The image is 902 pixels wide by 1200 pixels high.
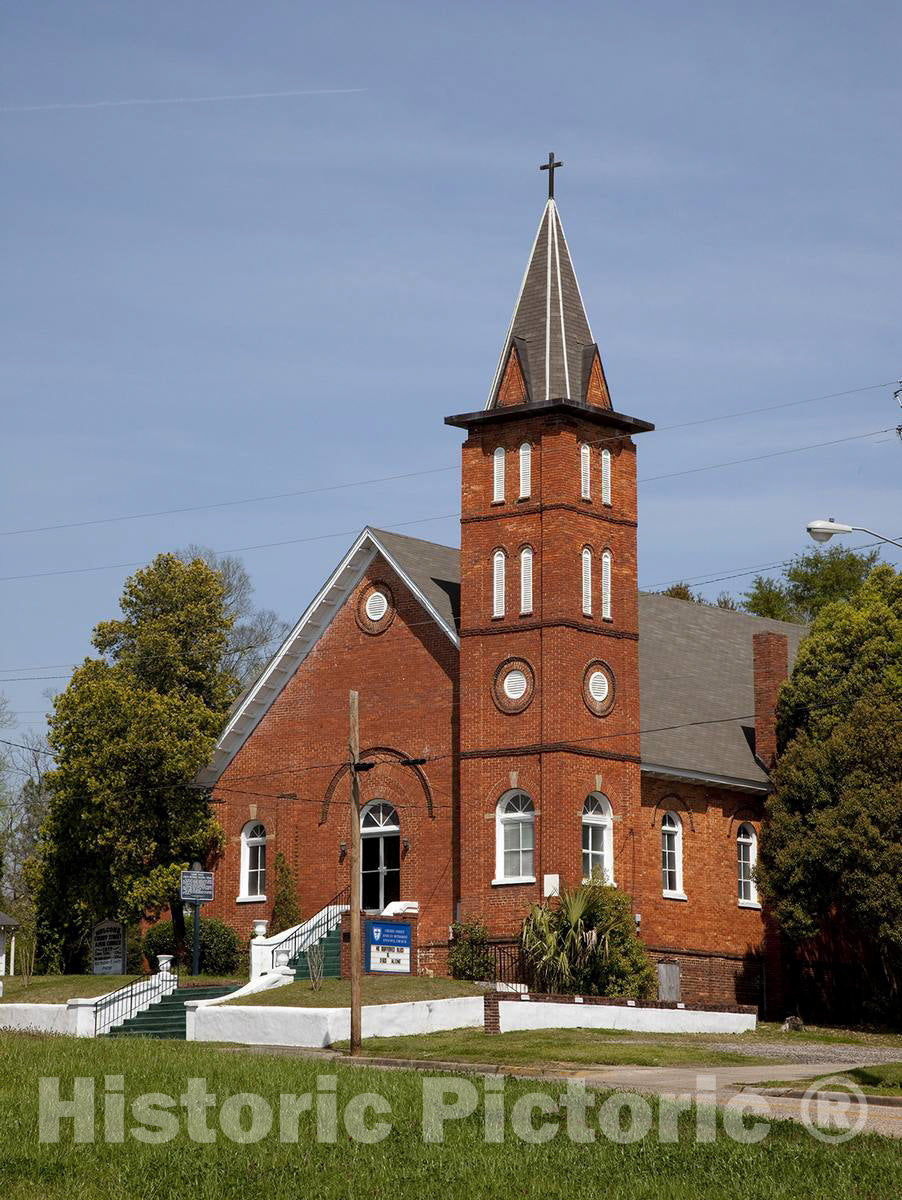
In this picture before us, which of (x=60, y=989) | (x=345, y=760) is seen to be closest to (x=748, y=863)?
(x=345, y=760)

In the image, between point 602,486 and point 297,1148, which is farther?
point 602,486

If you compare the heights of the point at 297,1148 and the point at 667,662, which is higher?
the point at 667,662

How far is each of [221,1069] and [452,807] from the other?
1961 cm

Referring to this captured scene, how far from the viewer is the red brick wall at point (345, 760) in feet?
140

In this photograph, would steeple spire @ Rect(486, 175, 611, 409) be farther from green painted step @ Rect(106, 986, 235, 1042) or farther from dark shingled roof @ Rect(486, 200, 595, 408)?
green painted step @ Rect(106, 986, 235, 1042)

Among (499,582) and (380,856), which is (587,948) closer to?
(380,856)

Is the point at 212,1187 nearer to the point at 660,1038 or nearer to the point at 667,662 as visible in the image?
the point at 660,1038

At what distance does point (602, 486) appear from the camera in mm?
42469

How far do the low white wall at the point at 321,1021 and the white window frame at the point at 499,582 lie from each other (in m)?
9.66

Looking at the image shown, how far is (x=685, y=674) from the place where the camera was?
47.5 m

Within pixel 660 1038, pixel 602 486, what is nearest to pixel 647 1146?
pixel 660 1038

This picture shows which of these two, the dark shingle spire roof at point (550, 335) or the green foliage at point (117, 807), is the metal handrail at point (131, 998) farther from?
the dark shingle spire roof at point (550, 335)

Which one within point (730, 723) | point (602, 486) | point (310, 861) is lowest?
point (310, 861)

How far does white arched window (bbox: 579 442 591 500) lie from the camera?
4181 cm
